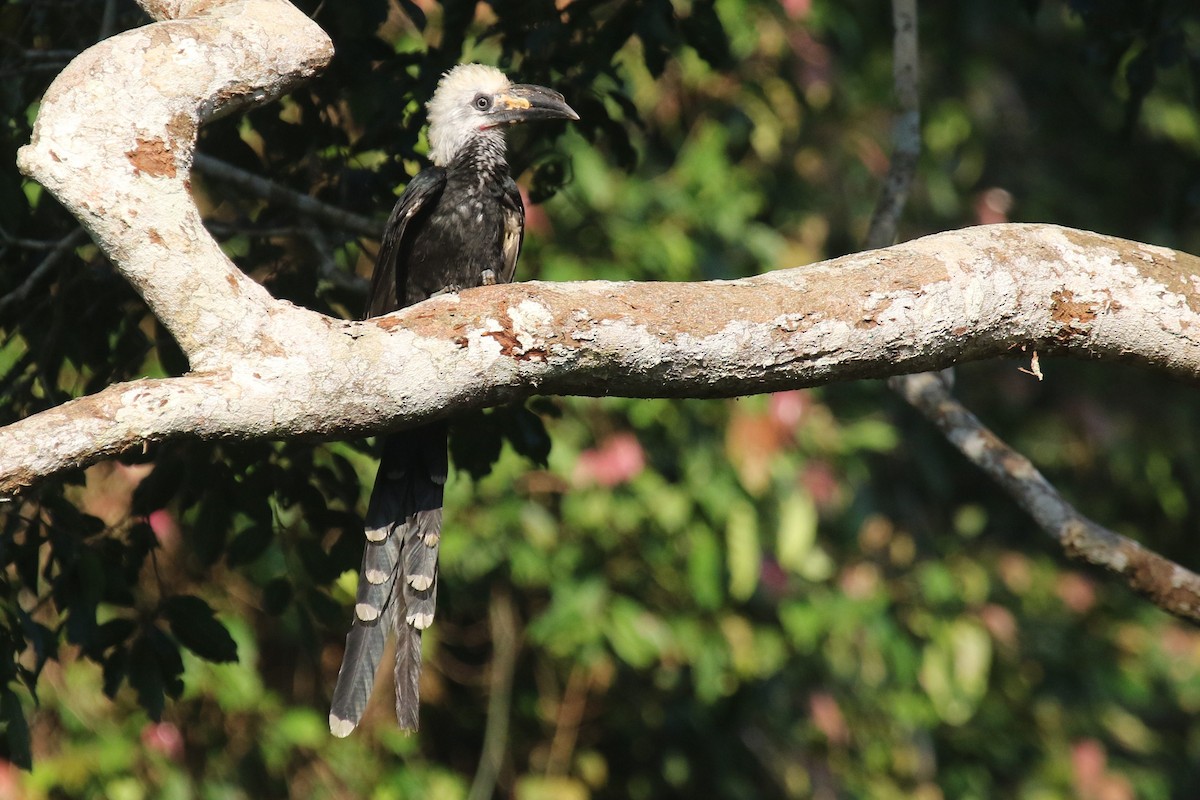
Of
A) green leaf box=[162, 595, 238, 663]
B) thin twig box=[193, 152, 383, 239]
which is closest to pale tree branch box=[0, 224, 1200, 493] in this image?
green leaf box=[162, 595, 238, 663]

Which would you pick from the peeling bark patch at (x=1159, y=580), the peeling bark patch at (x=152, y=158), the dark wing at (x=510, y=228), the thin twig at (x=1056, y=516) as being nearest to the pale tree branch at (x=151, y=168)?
the peeling bark patch at (x=152, y=158)

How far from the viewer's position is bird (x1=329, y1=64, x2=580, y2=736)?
7.95 feet

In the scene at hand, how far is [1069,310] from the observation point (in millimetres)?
2150

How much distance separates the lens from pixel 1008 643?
4988 mm

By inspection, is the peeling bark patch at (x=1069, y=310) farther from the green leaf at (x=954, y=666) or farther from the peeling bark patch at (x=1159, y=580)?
the green leaf at (x=954, y=666)

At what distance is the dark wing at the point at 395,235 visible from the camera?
9.23 feet

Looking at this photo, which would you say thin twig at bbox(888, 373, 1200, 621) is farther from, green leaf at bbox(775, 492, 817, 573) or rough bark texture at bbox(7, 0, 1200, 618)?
green leaf at bbox(775, 492, 817, 573)

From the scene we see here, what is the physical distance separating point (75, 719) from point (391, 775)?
0.98 meters

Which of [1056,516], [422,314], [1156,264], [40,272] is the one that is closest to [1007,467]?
[1056,516]

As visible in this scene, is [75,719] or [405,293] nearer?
[405,293]

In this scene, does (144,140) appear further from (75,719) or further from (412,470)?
(75,719)

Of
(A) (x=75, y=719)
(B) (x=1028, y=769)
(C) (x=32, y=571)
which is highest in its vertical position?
(C) (x=32, y=571)

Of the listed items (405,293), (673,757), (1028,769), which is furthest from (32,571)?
(1028,769)

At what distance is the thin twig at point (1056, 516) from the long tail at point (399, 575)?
109 cm
